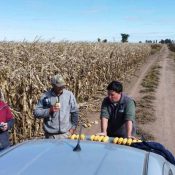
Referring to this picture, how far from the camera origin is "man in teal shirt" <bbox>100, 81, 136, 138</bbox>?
596 cm

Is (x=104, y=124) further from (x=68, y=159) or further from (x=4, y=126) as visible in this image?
(x=68, y=159)

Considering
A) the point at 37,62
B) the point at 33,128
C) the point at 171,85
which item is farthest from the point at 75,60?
the point at 171,85

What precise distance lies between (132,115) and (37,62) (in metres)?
5.29

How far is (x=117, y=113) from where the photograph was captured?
6.12 metres

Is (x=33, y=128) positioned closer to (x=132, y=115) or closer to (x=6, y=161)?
(x=132, y=115)

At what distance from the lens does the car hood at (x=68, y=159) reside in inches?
95.7

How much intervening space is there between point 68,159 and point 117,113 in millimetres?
3519

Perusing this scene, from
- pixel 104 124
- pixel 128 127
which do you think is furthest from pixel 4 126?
pixel 128 127

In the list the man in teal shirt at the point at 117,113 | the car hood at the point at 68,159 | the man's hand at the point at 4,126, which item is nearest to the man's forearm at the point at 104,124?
the man in teal shirt at the point at 117,113

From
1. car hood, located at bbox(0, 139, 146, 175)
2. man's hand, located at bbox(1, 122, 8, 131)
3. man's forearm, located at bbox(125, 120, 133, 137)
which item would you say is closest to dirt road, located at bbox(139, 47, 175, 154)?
man's forearm, located at bbox(125, 120, 133, 137)

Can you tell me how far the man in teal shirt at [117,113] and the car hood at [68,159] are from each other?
2906 mm

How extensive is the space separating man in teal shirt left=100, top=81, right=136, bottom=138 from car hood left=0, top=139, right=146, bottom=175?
291 cm

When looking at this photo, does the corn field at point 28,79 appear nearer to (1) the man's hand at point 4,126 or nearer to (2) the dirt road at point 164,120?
(2) the dirt road at point 164,120

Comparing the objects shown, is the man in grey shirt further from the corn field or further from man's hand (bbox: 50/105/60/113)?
the corn field
